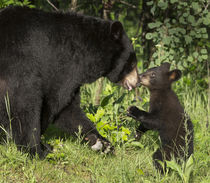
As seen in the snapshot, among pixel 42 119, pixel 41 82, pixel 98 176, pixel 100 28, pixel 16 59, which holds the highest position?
pixel 100 28

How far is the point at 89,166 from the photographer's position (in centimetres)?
396

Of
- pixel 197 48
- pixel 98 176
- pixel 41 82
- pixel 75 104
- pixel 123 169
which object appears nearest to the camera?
pixel 123 169

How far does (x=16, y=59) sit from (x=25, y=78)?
23 centimetres

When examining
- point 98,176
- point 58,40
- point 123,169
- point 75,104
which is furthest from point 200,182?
point 58,40

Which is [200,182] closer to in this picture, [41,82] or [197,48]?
[41,82]

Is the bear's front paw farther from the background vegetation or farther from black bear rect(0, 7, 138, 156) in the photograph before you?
black bear rect(0, 7, 138, 156)

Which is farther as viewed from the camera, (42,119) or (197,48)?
(197,48)

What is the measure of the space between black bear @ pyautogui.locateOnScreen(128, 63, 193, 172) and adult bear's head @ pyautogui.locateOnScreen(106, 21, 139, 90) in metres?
0.35

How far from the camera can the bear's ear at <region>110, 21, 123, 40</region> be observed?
423 centimetres

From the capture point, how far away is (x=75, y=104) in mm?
4539

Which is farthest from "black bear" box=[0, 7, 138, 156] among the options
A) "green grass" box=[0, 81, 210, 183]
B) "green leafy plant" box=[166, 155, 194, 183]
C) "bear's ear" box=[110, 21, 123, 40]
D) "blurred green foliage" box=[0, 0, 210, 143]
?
"green leafy plant" box=[166, 155, 194, 183]

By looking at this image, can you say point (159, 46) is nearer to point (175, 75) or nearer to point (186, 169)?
point (175, 75)

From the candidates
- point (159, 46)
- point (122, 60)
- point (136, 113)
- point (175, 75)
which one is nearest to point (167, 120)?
point (136, 113)

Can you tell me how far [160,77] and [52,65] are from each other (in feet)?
4.71
